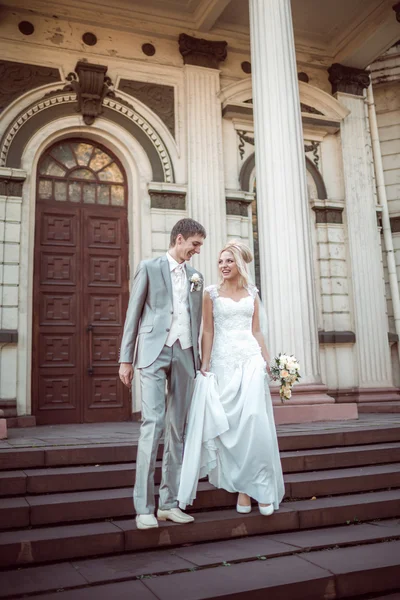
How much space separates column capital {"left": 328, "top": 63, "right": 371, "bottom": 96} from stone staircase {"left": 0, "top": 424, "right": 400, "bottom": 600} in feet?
27.4

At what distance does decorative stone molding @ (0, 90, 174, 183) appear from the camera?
9.19 meters

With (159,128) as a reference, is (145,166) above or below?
below

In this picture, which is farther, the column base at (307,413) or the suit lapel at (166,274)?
the column base at (307,413)

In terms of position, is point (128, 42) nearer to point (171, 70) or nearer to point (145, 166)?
point (171, 70)

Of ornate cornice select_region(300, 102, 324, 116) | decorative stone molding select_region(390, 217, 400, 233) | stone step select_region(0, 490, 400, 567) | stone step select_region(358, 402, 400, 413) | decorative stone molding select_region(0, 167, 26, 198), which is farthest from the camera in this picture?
decorative stone molding select_region(390, 217, 400, 233)

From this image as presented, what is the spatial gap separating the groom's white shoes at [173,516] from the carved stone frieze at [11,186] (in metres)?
6.32

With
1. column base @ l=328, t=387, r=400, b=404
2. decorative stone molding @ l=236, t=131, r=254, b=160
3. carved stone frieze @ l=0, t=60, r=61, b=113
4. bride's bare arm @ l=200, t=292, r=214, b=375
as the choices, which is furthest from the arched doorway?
bride's bare arm @ l=200, t=292, r=214, b=375

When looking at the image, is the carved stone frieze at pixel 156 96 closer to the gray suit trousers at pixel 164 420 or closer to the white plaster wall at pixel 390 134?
the white plaster wall at pixel 390 134

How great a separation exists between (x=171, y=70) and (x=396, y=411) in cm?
695

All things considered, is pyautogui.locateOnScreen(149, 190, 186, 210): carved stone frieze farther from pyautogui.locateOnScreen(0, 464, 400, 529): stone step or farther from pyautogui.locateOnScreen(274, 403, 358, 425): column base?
pyautogui.locateOnScreen(0, 464, 400, 529): stone step

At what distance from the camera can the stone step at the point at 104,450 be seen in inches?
181

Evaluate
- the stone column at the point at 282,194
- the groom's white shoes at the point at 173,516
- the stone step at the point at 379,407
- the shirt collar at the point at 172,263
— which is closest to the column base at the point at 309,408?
the stone column at the point at 282,194

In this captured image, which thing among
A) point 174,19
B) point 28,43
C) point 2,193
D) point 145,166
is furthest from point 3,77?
point 174,19

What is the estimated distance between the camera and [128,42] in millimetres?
10055
